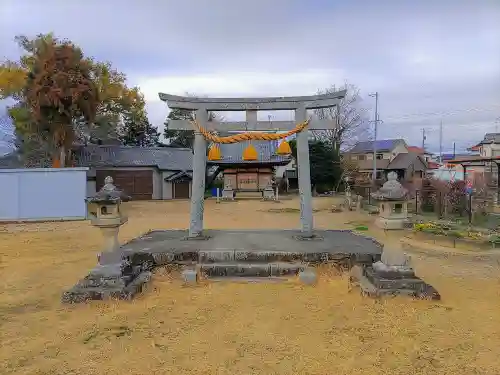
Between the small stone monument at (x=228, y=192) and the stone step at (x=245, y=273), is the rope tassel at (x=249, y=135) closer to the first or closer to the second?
the stone step at (x=245, y=273)

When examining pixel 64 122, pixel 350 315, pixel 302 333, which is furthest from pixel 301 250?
pixel 64 122

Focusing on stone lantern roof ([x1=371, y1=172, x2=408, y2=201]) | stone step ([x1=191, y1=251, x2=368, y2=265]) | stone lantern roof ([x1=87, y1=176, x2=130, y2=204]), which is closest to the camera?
stone lantern roof ([x1=371, y1=172, x2=408, y2=201])

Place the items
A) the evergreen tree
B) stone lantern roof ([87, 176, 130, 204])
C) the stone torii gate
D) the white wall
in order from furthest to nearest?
1. the evergreen tree
2. the white wall
3. the stone torii gate
4. stone lantern roof ([87, 176, 130, 204])

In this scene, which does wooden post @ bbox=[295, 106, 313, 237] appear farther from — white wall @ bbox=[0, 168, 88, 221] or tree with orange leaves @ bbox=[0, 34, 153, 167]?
tree with orange leaves @ bbox=[0, 34, 153, 167]

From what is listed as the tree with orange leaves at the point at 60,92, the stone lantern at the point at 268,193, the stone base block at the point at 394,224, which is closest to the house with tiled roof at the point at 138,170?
the stone lantern at the point at 268,193

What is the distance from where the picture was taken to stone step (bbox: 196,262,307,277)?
6.30m

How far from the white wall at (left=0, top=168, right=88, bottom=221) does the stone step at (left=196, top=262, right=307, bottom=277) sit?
1060 centimetres

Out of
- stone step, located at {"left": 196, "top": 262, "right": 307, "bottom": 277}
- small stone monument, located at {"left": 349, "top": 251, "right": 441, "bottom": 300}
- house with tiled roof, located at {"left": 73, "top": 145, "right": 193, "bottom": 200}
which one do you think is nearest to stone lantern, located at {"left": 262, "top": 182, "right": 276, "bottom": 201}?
house with tiled roof, located at {"left": 73, "top": 145, "right": 193, "bottom": 200}

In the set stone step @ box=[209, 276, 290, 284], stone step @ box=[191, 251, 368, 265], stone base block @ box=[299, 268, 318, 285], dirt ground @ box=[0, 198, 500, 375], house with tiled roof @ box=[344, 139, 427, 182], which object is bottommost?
dirt ground @ box=[0, 198, 500, 375]

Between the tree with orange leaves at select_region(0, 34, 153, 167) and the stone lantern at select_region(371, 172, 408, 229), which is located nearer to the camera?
the stone lantern at select_region(371, 172, 408, 229)

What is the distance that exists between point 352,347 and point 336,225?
11.5 meters

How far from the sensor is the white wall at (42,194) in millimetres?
15297

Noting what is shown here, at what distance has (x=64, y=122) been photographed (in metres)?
20.4

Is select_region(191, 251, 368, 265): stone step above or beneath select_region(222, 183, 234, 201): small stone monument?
beneath
